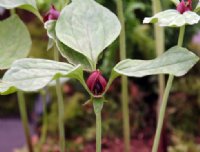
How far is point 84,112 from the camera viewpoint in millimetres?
1268

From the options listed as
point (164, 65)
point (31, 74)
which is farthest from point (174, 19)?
point (31, 74)

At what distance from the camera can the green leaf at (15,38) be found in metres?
0.64

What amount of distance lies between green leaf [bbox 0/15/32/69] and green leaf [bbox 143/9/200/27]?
0.20 metres

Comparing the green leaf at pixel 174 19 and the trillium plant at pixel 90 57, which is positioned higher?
the green leaf at pixel 174 19

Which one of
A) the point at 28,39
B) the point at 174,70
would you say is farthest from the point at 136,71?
the point at 28,39

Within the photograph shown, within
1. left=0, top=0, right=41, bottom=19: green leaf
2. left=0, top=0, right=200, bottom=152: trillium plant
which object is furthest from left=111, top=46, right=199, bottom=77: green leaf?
left=0, top=0, right=41, bottom=19: green leaf

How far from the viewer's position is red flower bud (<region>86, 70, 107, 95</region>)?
1.67 feet

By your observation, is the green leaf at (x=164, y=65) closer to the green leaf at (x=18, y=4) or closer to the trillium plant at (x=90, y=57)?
the trillium plant at (x=90, y=57)

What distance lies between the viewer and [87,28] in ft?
1.76

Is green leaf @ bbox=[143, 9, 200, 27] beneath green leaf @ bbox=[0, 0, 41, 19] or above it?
above

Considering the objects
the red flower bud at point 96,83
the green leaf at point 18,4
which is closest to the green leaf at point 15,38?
the green leaf at point 18,4

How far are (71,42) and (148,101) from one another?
0.84 meters

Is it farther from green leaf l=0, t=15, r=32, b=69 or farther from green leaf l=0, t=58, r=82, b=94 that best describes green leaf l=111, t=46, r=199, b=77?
green leaf l=0, t=15, r=32, b=69

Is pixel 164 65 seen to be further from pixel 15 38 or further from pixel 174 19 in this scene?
pixel 15 38
